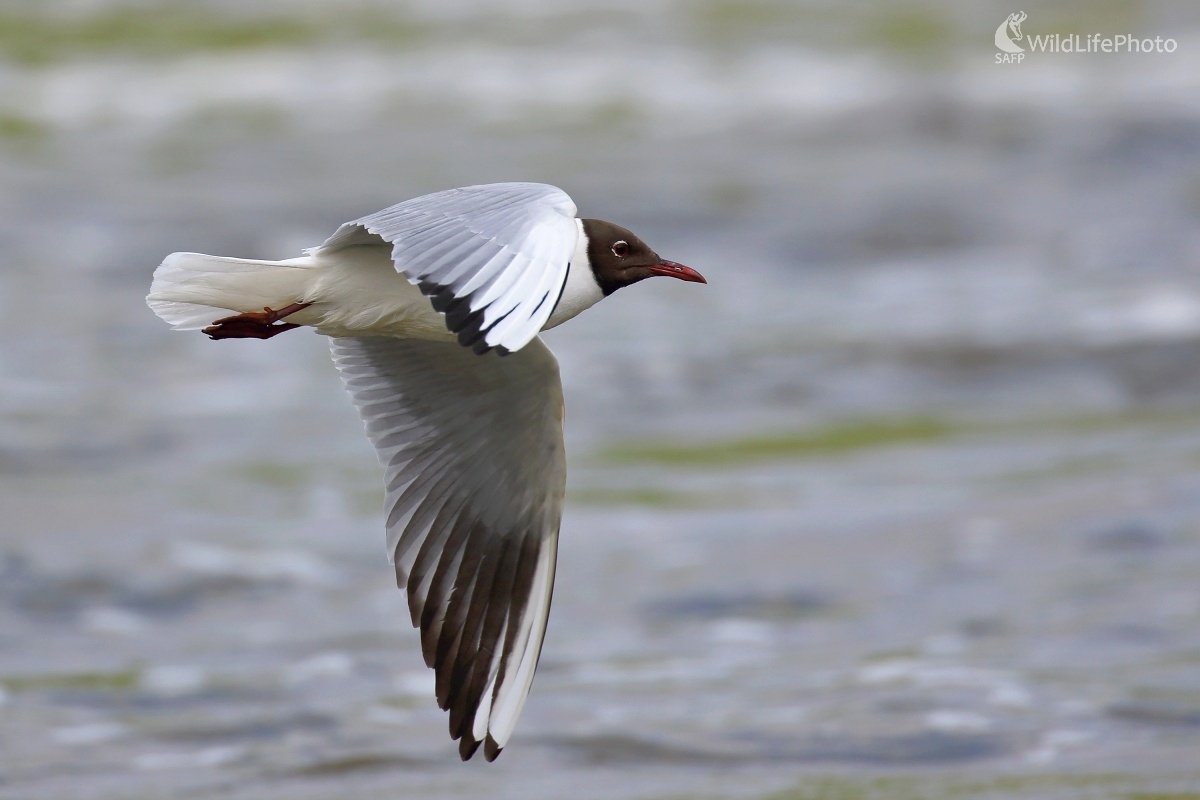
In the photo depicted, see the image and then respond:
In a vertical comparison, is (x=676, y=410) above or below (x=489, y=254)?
above

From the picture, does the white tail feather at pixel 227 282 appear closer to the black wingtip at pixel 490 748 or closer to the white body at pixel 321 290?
the white body at pixel 321 290

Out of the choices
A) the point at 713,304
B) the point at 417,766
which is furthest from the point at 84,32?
the point at 417,766

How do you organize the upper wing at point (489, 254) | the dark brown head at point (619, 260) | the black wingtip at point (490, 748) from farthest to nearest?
the black wingtip at point (490, 748) → the dark brown head at point (619, 260) → the upper wing at point (489, 254)

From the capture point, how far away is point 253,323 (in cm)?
554

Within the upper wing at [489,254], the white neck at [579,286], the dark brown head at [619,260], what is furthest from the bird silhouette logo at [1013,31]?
the upper wing at [489,254]

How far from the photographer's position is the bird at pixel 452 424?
561 cm

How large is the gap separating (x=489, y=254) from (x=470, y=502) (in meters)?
1.98

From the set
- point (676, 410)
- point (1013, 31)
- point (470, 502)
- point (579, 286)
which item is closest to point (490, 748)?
point (470, 502)

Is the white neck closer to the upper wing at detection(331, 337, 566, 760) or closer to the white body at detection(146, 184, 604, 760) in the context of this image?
the white body at detection(146, 184, 604, 760)

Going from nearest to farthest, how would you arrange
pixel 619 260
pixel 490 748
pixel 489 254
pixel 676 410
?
pixel 489 254, pixel 619 260, pixel 490 748, pixel 676 410

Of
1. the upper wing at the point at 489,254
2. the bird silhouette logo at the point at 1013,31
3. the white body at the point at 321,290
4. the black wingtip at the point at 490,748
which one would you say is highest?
the bird silhouette logo at the point at 1013,31

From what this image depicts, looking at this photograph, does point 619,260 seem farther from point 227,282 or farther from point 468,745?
point 468,745

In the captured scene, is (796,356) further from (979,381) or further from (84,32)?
(84,32)

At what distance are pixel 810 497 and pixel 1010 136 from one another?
8057 mm
